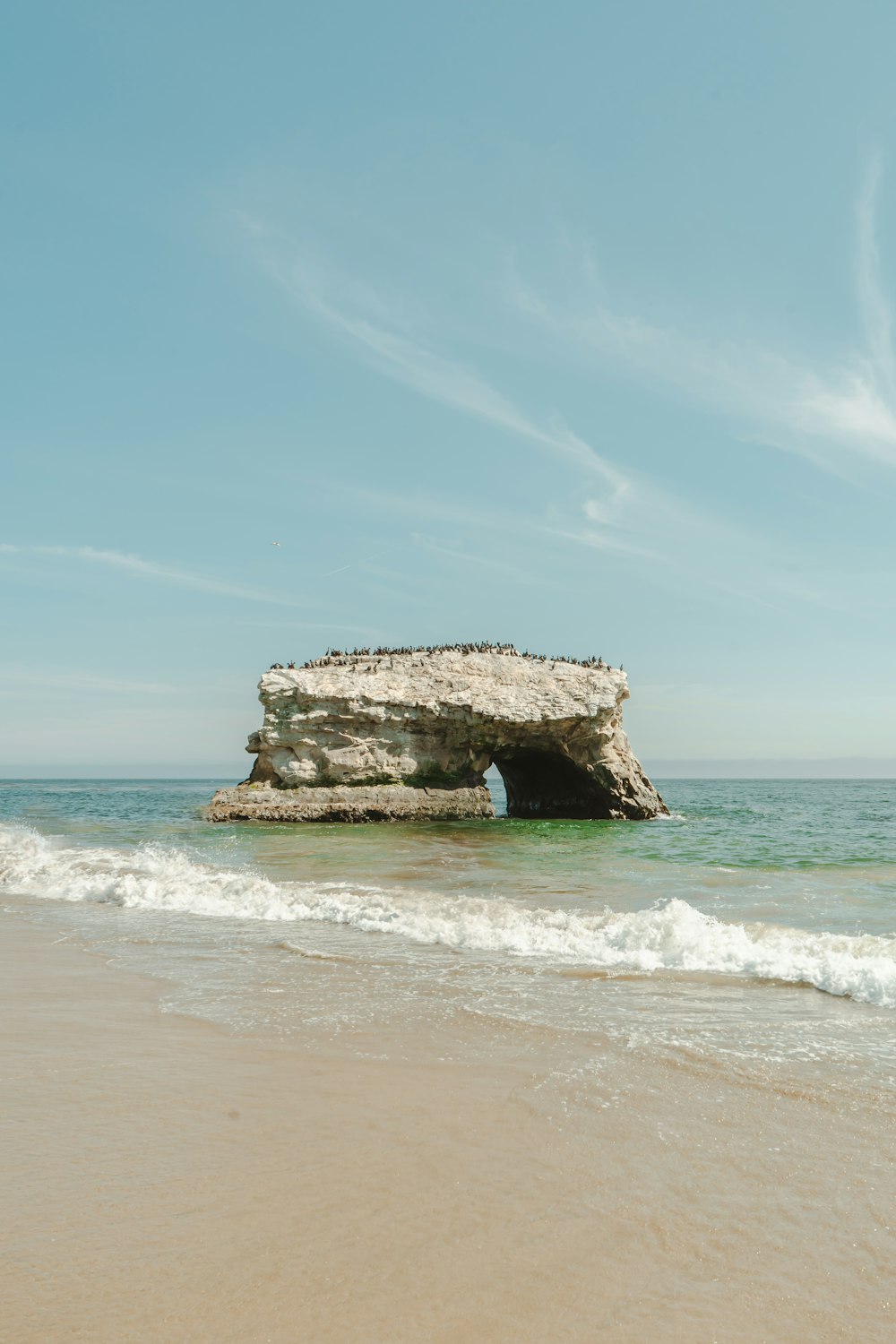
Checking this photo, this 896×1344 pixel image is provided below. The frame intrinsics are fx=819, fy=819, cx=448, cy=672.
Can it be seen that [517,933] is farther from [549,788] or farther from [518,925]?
[549,788]

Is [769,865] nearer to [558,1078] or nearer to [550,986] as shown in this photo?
[550,986]

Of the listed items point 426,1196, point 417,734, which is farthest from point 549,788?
point 426,1196

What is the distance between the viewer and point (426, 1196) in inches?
132

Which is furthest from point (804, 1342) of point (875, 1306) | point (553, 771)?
point (553, 771)

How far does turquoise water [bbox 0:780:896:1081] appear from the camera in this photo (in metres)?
5.91

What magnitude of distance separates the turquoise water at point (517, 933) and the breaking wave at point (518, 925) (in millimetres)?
33

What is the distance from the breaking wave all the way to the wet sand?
105 inches

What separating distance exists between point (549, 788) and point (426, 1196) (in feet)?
106

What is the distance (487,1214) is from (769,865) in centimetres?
1392

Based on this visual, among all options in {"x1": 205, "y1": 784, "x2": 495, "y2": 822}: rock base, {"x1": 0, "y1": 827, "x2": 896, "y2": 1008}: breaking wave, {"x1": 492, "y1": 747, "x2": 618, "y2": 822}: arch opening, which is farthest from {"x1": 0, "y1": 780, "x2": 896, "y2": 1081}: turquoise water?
{"x1": 492, "y1": 747, "x2": 618, "y2": 822}: arch opening

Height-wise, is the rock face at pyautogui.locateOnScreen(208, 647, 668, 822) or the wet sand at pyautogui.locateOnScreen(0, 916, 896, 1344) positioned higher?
the rock face at pyautogui.locateOnScreen(208, 647, 668, 822)

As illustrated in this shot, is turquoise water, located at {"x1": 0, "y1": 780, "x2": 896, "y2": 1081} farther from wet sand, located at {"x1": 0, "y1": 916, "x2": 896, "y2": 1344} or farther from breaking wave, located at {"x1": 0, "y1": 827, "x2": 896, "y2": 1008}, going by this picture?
wet sand, located at {"x1": 0, "y1": 916, "x2": 896, "y2": 1344}

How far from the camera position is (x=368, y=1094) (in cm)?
443

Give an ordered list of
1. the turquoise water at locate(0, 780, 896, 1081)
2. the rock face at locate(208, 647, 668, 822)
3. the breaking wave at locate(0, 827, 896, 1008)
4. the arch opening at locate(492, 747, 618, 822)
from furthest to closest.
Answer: the arch opening at locate(492, 747, 618, 822), the rock face at locate(208, 647, 668, 822), the breaking wave at locate(0, 827, 896, 1008), the turquoise water at locate(0, 780, 896, 1081)
